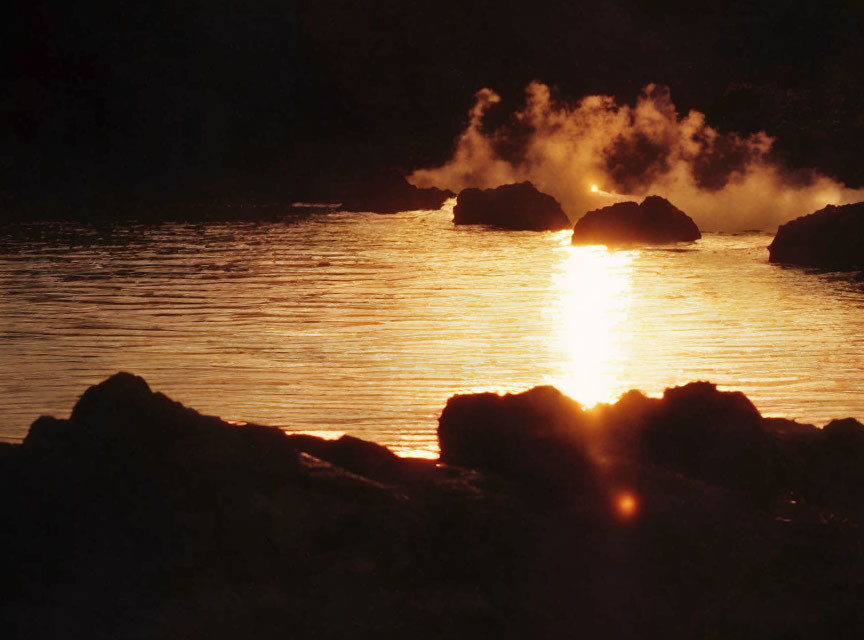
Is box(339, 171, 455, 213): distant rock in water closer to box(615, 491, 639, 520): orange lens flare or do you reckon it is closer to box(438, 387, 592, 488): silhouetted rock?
box(438, 387, 592, 488): silhouetted rock

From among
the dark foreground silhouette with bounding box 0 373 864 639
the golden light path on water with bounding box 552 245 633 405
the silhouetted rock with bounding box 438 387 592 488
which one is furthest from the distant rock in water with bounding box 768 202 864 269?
the dark foreground silhouette with bounding box 0 373 864 639

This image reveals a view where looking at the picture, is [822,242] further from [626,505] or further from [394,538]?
[394,538]

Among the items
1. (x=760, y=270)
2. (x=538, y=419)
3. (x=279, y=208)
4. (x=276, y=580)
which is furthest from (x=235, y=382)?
(x=279, y=208)

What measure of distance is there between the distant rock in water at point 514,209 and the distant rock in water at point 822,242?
12.4 m

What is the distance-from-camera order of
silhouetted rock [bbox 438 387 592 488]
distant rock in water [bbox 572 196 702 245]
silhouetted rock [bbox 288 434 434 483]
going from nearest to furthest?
silhouetted rock [bbox 288 434 434 483] < silhouetted rock [bbox 438 387 592 488] < distant rock in water [bbox 572 196 702 245]

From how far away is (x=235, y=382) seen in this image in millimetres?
13359

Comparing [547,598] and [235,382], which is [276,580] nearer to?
[547,598]

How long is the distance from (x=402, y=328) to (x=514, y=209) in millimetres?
24002

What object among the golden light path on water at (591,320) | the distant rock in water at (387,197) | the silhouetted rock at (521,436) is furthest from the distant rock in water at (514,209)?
the silhouetted rock at (521,436)

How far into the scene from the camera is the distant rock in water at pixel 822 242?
28156 mm

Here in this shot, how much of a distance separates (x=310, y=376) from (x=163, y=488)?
22.0ft

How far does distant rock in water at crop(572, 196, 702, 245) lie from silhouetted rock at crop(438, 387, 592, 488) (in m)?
25.8

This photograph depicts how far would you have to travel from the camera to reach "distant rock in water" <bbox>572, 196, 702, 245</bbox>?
34.0 m

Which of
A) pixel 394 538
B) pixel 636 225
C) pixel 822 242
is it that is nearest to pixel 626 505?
pixel 394 538
